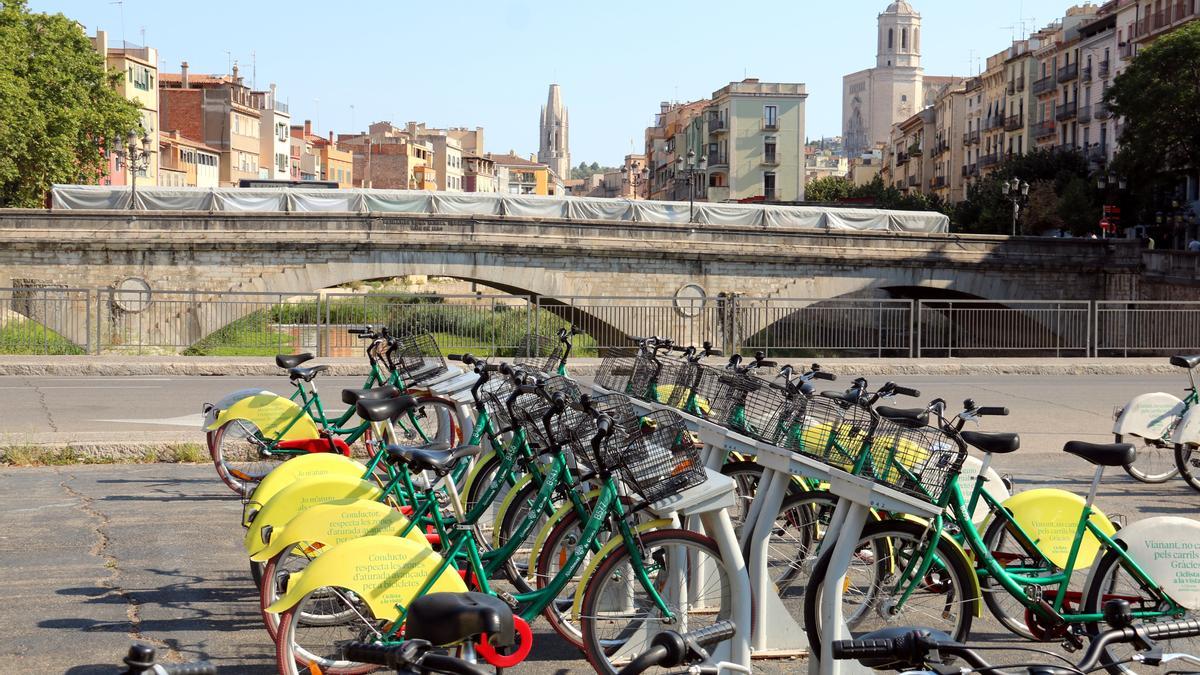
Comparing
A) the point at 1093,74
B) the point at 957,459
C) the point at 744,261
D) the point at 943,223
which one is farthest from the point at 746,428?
the point at 1093,74

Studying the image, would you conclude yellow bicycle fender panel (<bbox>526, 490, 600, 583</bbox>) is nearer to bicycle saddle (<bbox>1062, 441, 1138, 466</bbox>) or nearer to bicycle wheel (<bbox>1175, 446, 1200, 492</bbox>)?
bicycle saddle (<bbox>1062, 441, 1138, 466</bbox>)

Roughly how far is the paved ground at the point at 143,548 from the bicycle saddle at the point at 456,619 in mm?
2588

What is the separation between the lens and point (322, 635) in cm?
490

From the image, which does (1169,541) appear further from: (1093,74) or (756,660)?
(1093,74)

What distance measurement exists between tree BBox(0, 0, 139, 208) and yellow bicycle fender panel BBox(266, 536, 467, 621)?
4540 cm

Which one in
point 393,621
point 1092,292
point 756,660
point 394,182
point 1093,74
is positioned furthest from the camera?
point 394,182

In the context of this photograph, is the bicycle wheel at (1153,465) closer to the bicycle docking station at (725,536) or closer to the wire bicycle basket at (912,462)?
the wire bicycle basket at (912,462)

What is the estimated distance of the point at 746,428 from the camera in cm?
597

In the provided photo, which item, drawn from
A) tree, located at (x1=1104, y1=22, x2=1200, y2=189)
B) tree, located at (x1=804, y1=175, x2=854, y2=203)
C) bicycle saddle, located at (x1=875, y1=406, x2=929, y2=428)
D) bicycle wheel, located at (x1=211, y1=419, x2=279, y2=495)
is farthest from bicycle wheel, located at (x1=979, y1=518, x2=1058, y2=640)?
tree, located at (x1=804, y1=175, x2=854, y2=203)

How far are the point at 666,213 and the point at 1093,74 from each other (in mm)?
38421

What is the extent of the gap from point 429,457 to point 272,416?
11.2 feet

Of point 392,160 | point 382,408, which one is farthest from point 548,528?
point 392,160

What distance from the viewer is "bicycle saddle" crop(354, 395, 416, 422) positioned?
19.2ft

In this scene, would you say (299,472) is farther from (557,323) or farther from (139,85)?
(139,85)
